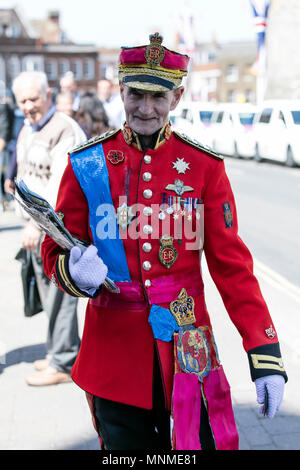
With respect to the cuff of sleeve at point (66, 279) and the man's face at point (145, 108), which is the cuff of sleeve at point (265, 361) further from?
the man's face at point (145, 108)

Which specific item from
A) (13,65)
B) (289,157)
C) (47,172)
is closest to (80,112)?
(47,172)

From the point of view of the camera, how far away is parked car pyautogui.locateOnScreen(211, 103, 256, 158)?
10.8 m

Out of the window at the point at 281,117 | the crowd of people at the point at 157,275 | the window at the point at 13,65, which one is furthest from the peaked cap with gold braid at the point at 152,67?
the window at the point at 13,65

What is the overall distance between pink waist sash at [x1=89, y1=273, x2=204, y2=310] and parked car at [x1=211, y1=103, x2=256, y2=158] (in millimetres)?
7598

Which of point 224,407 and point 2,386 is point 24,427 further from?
point 224,407

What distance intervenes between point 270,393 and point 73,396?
2307 millimetres

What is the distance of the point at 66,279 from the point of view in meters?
2.26

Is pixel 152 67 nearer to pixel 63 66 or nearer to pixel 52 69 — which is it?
pixel 52 69

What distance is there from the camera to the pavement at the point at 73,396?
12.3 ft

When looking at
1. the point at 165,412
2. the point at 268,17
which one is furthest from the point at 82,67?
the point at 165,412

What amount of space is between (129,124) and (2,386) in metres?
2.75

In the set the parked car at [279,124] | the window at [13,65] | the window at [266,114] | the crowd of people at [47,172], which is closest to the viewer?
the crowd of people at [47,172]

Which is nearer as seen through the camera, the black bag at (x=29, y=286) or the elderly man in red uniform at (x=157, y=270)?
the elderly man in red uniform at (x=157, y=270)

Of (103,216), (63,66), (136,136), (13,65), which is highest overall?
(63,66)
